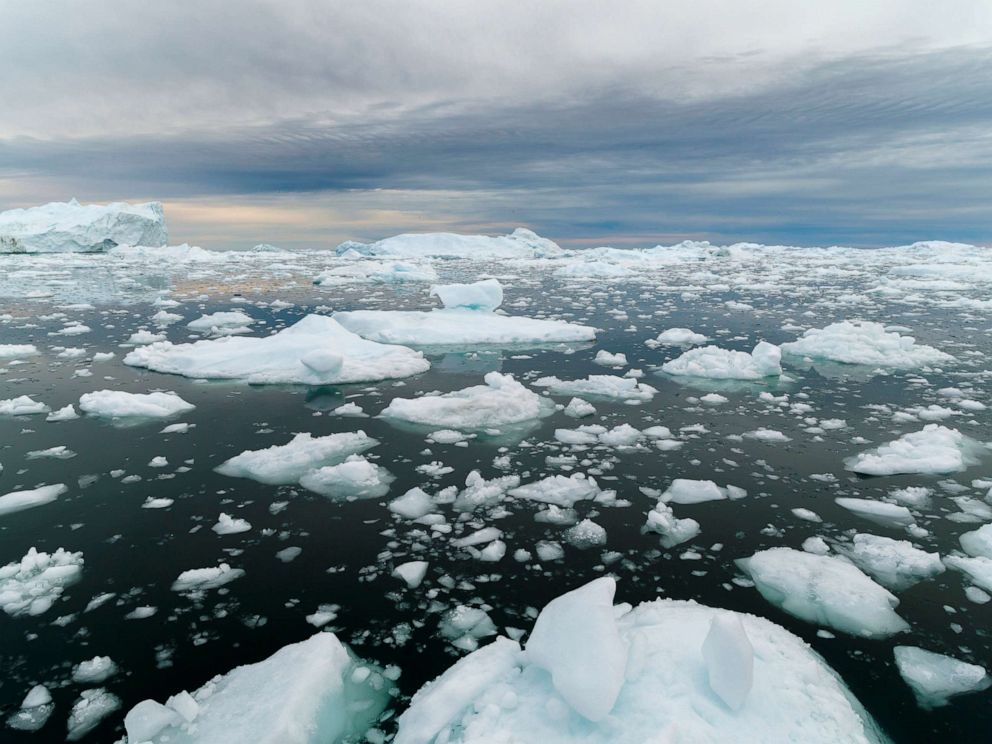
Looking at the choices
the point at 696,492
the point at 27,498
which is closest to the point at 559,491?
the point at 696,492

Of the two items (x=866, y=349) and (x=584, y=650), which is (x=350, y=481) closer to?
(x=584, y=650)

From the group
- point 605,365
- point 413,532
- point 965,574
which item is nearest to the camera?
point 965,574

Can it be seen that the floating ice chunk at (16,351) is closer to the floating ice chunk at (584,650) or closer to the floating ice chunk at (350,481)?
the floating ice chunk at (350,481)

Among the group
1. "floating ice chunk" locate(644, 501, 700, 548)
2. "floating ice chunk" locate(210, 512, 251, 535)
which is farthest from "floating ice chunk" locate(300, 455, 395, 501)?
"floating ice chunk" locate(644, 501, 700, 548)

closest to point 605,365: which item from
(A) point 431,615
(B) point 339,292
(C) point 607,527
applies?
(C) point 607,527

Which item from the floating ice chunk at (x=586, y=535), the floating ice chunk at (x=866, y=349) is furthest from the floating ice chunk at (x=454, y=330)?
the floating ice chunk at (x=586, y=535)

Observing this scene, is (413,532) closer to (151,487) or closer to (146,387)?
(151,487)
